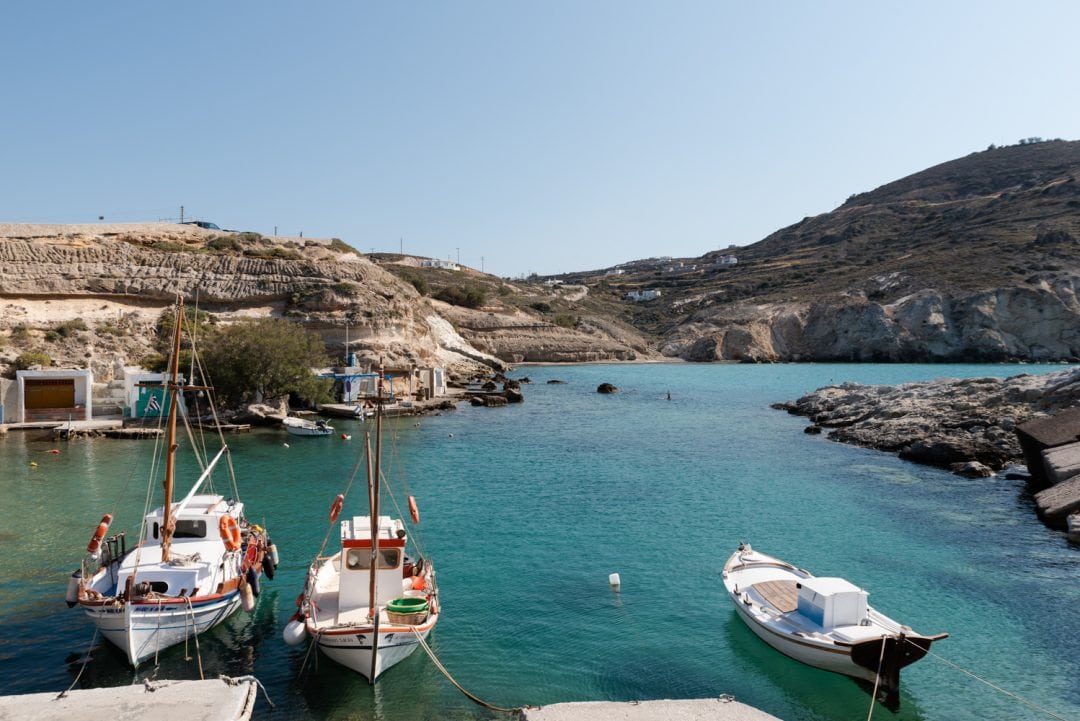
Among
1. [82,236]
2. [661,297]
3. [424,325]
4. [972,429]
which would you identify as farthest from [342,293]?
[661,297]

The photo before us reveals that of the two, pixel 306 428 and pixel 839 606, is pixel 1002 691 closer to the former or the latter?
pixel 839 606

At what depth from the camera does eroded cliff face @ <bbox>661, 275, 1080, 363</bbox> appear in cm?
10938

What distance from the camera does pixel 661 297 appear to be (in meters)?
175

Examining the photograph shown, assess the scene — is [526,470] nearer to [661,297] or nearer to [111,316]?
[111,316]

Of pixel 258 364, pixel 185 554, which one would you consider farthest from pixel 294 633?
pixel 258 364

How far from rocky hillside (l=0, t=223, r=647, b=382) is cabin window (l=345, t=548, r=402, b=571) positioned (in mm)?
41048

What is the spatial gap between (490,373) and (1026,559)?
71.3 meters

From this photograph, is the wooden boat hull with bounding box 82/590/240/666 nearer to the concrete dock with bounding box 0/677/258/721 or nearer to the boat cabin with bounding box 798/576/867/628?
the concrete dock with bounding box 0/677/258/721

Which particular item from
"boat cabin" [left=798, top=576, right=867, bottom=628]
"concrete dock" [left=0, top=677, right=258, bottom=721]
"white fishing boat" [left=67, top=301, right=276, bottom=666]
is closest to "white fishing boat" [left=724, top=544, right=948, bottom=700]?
"boat cabin" [left=798, top=576, right=867, bottom=628]

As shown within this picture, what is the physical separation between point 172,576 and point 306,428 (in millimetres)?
29614

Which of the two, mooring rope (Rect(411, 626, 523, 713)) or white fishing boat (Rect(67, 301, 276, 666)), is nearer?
mooring rope (Rect(411, 626, 523, 713))

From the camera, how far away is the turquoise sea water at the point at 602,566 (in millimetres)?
14516

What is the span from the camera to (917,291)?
121 meters

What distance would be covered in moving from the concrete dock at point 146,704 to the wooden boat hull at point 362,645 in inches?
107
